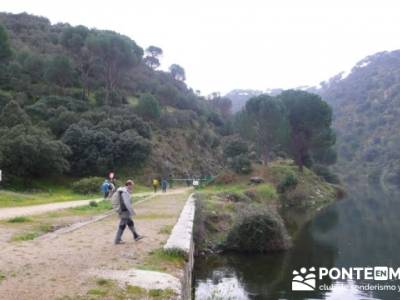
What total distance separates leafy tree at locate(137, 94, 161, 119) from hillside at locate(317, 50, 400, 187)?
60.4m

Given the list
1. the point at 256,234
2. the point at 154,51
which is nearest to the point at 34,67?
the point at 154,51

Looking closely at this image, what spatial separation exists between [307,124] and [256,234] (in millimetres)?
48872

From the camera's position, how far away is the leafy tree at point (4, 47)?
69.9 metres

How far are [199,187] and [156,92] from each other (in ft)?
146

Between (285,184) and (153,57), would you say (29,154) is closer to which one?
(285,184)

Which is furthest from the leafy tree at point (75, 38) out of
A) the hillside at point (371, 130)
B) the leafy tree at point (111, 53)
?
the hillside at point (371, 130)

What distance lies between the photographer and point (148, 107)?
7394cm

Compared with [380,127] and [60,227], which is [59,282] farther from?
[380,127]

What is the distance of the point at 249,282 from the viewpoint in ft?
55.7

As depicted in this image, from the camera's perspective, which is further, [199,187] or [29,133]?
[199,187]

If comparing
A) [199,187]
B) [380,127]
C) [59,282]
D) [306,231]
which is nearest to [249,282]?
[59,282]

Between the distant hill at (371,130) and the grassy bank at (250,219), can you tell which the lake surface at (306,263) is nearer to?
the grassy bank at (250,219)

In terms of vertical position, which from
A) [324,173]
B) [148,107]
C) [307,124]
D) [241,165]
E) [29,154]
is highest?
[148,107]

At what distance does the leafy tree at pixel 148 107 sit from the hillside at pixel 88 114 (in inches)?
6.1
